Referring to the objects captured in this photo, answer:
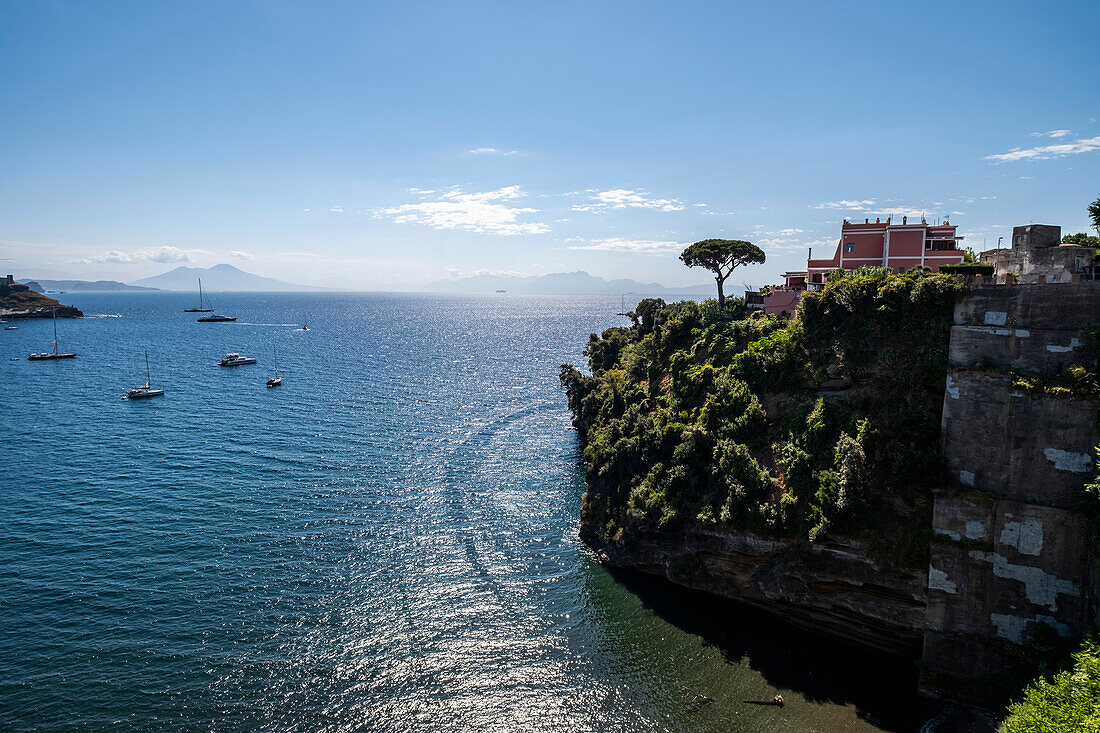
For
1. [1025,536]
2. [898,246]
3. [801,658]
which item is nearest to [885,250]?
[898,246]

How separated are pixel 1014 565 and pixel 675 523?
18334 millimetres

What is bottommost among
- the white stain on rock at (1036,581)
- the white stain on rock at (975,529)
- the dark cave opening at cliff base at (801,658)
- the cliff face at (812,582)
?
the dark cave opening at cliff base at (801,658)

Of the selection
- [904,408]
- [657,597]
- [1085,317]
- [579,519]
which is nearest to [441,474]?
[579,519]

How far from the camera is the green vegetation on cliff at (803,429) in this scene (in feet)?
99.6

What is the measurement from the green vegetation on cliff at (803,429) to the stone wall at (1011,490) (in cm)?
180

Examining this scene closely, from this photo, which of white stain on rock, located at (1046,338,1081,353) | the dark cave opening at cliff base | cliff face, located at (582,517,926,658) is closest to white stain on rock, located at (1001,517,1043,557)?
cliff face, located at (582,517,926,658)

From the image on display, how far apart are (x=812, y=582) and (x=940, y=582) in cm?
633

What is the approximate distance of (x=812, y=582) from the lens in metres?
31.5

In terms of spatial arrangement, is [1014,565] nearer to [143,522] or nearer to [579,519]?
[579,519]

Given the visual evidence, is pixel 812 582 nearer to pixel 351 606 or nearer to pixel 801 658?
pixel 801 658

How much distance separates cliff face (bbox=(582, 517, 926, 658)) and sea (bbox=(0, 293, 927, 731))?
125cm

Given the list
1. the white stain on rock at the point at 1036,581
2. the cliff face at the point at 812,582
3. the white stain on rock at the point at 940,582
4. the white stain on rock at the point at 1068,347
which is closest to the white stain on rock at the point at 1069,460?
the white stain on rock at the point at 1068,347

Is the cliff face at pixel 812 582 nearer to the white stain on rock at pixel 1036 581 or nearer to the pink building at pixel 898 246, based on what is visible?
the white stain on rock at pixel 1036 581

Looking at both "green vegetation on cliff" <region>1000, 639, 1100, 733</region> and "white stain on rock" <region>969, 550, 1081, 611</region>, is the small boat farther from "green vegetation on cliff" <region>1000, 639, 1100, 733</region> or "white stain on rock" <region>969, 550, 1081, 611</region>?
Result: "green vegetation on cliff" <region>1000, 639, 1100, 733</region>
